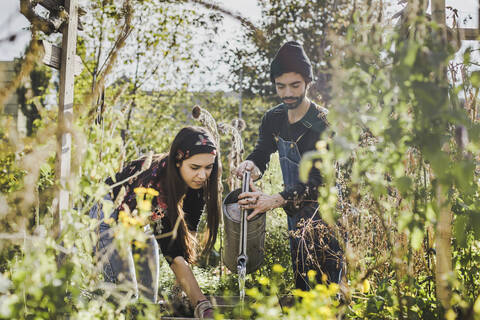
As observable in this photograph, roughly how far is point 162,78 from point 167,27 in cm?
81

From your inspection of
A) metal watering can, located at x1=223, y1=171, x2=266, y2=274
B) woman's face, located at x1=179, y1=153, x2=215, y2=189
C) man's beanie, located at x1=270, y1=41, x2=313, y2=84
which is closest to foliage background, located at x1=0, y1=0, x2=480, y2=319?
woman's face, located at x1=179, y1=153, x2=215, y2=189

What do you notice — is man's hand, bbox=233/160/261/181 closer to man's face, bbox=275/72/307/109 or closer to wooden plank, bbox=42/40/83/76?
man's face, bbox=275/72/307/109

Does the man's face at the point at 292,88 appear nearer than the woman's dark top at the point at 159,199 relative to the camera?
No

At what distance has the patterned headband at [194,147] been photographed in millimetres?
2508

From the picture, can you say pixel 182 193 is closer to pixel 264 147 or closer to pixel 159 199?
pixel 159 199

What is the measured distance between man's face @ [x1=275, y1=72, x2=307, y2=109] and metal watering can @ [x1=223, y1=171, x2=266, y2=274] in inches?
21.9

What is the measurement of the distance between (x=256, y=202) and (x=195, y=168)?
1.46 ft

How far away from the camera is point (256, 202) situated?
2.72m

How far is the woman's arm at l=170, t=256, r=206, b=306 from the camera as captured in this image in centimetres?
218

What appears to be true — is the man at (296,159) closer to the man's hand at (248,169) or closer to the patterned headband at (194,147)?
the man's hand at (248,169)

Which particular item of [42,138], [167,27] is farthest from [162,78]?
[42,138]

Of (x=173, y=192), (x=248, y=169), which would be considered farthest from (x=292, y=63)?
(x=173, y=192)

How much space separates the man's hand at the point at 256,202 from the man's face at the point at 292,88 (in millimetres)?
648

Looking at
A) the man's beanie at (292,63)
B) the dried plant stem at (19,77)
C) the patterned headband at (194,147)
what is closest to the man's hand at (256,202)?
the patterned headband at (194,147)
